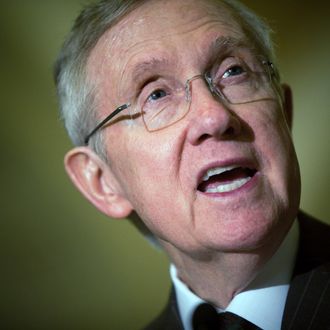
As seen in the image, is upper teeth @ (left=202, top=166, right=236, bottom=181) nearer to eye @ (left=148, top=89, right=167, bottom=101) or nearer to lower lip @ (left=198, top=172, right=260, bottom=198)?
lower lip @ (left=198, top=172, right=260, bottom=198)

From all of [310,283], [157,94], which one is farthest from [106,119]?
[310,283]

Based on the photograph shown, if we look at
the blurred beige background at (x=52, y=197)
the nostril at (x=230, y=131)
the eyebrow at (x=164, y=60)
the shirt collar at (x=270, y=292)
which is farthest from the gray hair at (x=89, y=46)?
the shirt collar at (x=270, y=292)

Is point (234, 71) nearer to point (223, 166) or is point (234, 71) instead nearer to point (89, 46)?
point (223, 166)

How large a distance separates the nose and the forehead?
12 centimetres

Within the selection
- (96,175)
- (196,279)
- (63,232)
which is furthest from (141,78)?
(63,232)

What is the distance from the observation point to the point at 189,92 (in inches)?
46.3

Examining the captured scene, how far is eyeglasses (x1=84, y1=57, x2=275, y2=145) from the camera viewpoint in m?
1.19

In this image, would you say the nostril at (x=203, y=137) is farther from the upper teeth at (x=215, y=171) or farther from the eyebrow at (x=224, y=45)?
the eyebrow at (x=224, y=45)

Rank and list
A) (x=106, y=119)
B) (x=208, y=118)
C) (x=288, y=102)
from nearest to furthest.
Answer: (x=208, y=118)
(x=106, y=119)
(x=288, y=102)

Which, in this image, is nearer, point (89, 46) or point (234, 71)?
point (234, 71)

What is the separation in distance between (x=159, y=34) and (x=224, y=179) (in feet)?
1.57

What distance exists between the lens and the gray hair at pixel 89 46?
1347mm

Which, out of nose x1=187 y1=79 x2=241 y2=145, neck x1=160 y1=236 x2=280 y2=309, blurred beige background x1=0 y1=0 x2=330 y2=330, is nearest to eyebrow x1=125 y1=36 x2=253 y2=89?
nose x1=187 y1=79 x2=241 y2=145

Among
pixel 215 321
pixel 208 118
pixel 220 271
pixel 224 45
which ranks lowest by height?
pixel 215 321
